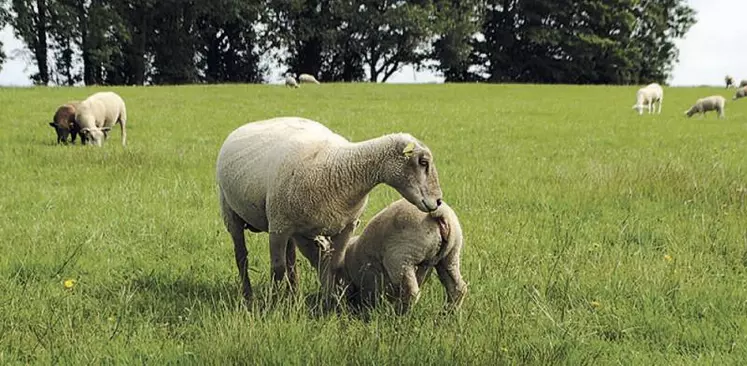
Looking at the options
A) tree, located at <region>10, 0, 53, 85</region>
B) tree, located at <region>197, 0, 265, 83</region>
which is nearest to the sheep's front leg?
tree, located at <region>10, 0, 53, 85</region>

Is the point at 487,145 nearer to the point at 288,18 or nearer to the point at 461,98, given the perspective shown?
the point at 461,98

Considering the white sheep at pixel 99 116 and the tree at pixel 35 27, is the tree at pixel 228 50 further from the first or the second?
the white sheep at pixel 99 116

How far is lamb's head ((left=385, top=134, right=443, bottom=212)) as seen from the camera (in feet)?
13.4

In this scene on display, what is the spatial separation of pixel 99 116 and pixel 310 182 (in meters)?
14.0

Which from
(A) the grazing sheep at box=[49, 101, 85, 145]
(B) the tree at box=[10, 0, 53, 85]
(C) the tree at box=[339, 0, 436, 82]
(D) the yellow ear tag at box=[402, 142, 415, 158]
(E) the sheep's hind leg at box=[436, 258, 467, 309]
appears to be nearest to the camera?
(D) the yellow ear tag at box=[402, 142, 415, 158]

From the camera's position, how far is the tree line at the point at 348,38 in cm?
4888

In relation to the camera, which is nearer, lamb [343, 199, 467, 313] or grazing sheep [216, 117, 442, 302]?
grazing sheep [216, 117, 442, 302]

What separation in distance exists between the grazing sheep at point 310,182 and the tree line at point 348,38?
149ft

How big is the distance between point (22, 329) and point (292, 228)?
1.79 m

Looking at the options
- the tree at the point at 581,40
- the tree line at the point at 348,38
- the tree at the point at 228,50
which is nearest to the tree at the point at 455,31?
the tree line at the point at 348,38

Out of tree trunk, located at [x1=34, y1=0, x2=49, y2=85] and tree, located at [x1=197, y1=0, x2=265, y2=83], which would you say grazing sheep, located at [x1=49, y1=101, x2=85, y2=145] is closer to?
tree trunk, located at [x1=34, y1=0, x2=49, y2=85]

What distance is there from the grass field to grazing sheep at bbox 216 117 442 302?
0.42 metres

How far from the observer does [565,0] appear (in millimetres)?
65438

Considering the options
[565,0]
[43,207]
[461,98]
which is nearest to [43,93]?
[461,98]
